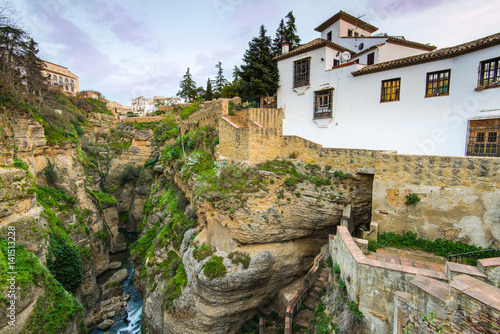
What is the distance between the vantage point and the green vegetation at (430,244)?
25.7ft

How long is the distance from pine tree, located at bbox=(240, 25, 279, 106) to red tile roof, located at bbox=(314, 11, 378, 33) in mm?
4404

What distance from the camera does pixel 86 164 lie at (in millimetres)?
24344

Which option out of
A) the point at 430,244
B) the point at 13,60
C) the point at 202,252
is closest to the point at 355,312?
the point at 430,244

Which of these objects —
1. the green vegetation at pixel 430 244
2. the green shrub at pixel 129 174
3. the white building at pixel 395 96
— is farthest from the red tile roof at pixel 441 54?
the green shrub at pixel 129 174

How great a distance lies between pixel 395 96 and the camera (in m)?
11.0

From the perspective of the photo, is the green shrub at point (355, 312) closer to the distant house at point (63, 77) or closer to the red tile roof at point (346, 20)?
the red tile roof at point (346, 20)

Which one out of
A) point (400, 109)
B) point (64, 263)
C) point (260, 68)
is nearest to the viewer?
point (400, 109)

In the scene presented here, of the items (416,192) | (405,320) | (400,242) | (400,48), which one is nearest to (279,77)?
(400,48)

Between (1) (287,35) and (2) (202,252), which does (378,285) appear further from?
(1) (287,35)

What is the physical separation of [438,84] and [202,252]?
1375 cm

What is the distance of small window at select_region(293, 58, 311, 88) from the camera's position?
46.7ft

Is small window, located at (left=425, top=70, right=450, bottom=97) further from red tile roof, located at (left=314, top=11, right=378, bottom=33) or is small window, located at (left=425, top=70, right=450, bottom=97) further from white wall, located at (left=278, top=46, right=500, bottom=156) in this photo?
red tile roof, located at (left=314, top=11, right=378, bottom=33)

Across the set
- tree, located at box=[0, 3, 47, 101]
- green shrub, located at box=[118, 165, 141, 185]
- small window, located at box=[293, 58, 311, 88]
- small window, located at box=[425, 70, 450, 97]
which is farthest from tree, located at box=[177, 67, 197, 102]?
small window, located at box=[425, 70, 450, 97]

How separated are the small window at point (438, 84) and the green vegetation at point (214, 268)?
12.4 meters
